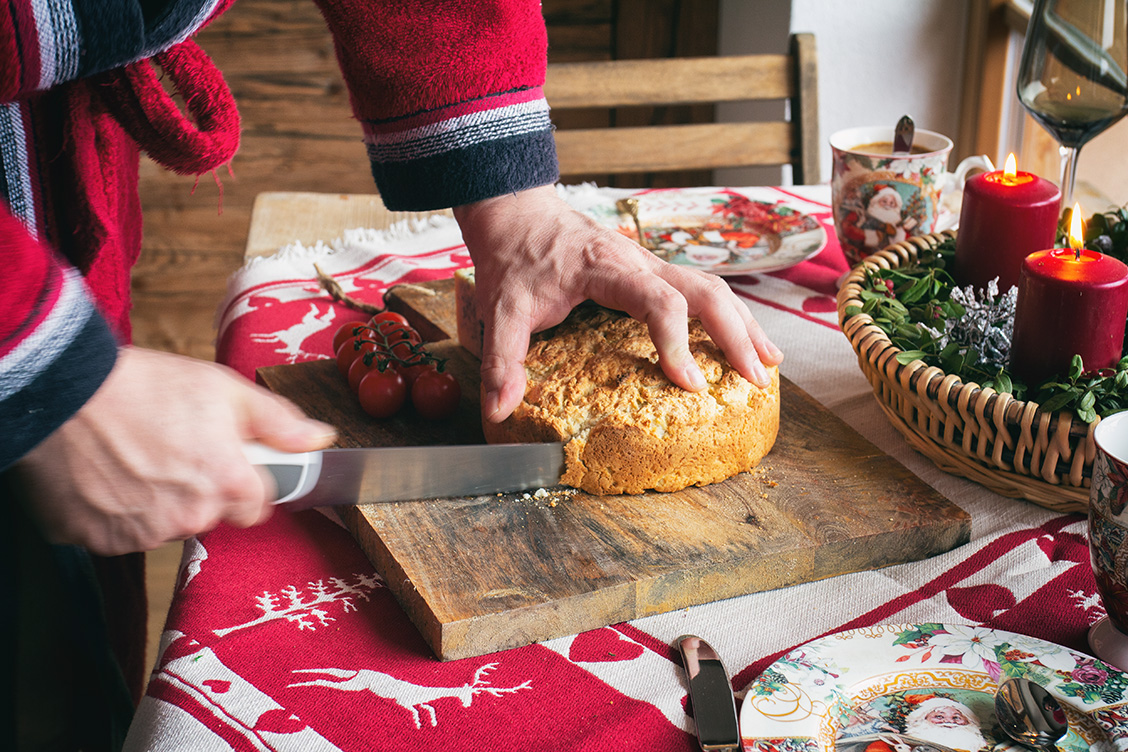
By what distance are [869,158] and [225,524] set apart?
92 cm

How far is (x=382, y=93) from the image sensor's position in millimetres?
970

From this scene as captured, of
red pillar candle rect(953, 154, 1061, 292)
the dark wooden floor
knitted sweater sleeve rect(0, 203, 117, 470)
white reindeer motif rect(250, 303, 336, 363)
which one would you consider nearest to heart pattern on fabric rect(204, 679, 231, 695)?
knitted sweater sleeve rect(0, 203, 117, 470)

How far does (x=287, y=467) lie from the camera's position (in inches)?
28.3

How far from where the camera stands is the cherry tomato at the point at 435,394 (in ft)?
3.23

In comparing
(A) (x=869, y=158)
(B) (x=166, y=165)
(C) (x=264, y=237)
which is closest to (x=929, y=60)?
(A) (x=869, y=158)

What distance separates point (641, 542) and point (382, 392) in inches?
13.4

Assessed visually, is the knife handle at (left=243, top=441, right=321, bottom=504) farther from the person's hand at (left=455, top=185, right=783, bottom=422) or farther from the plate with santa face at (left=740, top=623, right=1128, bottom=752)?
the plate with santa face at (left=740, top=623, right=1128, bottom=752)

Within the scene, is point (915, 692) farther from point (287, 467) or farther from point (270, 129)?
point (270, 129)

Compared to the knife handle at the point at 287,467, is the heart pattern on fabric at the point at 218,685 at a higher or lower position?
lower

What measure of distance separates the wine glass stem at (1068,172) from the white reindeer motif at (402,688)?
913 mm

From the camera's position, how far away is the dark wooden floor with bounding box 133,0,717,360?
3105 mm

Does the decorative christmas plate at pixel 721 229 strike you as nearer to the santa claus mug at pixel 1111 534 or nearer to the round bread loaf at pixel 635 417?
the round bread loaf at pixel 635 417

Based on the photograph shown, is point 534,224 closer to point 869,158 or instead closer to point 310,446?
point 310,446

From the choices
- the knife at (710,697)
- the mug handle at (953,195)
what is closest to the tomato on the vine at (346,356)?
the knife at (710,697)
